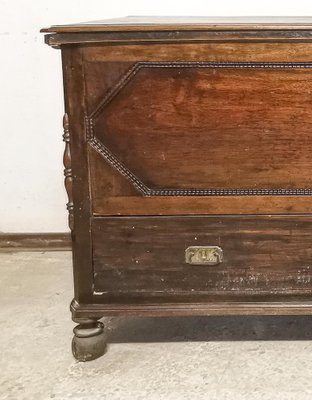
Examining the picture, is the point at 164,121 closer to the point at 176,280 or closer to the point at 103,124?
the point at 103,124

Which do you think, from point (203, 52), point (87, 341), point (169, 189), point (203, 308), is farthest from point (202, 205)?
point (87, 341)

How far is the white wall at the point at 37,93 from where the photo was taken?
250cm

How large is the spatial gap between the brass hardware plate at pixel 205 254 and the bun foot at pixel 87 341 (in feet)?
1.16

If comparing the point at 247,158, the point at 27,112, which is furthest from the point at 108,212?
the point at 27,112

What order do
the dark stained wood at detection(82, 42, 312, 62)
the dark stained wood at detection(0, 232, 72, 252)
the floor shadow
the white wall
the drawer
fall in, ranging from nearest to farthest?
the dark stained wood at detection(82, 42, 312, 62), the drawer, the floor shadow, the white wall, the dark stained wood at detection(0, 232, 72, 252)

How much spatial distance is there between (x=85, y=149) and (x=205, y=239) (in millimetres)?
408

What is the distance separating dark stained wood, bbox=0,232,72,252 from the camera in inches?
108

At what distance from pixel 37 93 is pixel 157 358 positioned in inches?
50.1

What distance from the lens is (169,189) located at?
1.71m

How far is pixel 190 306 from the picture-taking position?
1.78m

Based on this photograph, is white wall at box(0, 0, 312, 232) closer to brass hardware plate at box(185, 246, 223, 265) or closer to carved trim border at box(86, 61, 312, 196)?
carved trim border at box(86, 61, 312, 196)

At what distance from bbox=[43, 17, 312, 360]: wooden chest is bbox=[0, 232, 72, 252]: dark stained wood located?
3.12 ft

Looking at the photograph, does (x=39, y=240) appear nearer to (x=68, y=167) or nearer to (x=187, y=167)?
(x=68, y=167)

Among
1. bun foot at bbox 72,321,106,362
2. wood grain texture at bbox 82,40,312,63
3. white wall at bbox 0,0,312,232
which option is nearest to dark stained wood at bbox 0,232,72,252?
white wall at bbox 0,0,312,232
